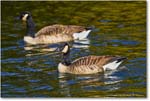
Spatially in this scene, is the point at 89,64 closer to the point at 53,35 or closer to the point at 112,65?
the point at 112,65

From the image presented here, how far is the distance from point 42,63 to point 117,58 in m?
0.95

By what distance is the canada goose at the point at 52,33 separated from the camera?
38.9 feet

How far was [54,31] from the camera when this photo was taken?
480 inches

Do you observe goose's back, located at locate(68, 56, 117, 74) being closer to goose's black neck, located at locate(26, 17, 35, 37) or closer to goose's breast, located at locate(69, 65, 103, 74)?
goose's breast, located at locate(69, 65, 103, 74)

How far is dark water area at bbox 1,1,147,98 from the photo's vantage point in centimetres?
894

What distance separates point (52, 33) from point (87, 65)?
224cm

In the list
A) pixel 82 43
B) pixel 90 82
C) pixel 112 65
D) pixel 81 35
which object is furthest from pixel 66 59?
pixel 81 35

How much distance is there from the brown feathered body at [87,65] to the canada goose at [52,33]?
1.63m

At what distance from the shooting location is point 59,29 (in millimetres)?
12125

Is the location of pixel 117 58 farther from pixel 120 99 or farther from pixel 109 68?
pixel 120 99

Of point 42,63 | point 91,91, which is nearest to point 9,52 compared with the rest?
point 42,63

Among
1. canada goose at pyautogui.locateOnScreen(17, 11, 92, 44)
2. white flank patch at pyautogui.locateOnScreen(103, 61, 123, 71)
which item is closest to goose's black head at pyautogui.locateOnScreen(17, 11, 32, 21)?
canada goose at pyautogui.locateOnScreen(17, 11, 92, 44)

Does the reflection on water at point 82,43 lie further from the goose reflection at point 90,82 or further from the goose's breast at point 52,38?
the goose reflection at point 90,82

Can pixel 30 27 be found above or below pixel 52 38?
above
